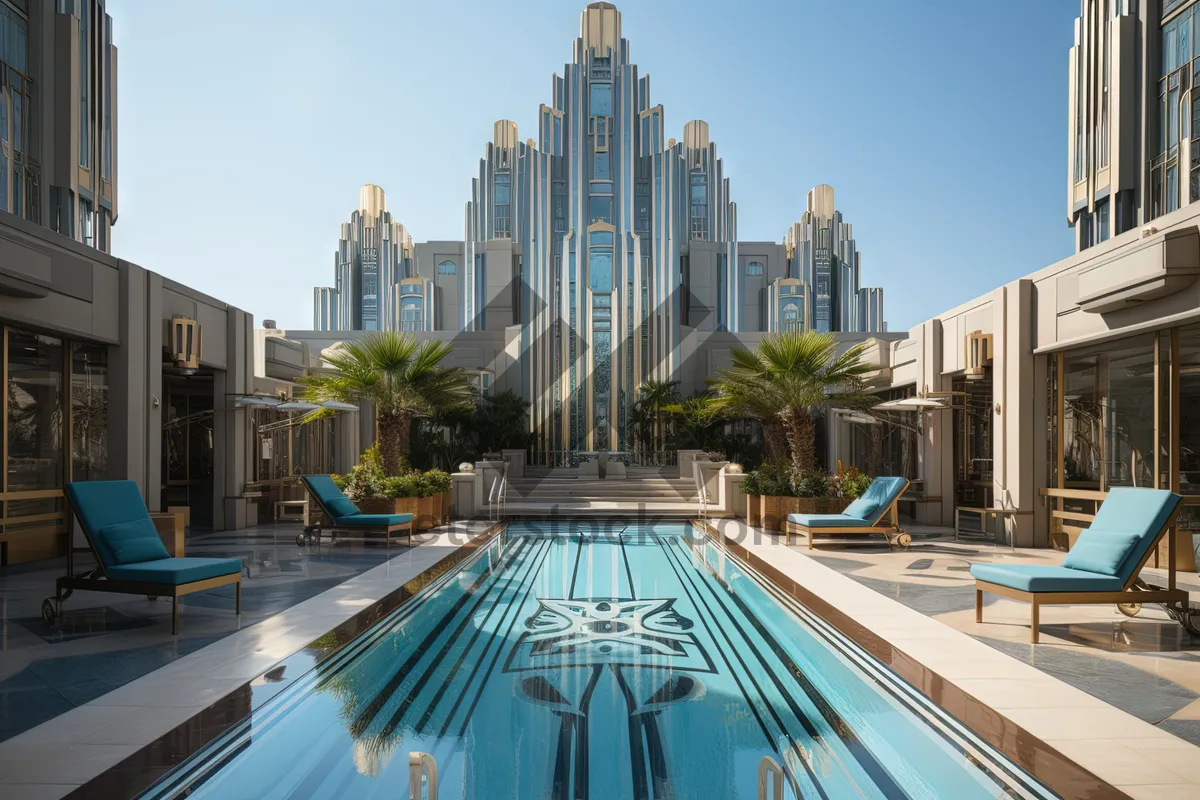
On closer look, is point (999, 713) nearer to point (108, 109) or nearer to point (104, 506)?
point (104, 506)

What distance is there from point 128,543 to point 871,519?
27.7 feet

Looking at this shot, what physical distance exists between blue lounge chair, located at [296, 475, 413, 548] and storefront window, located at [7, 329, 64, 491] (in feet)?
9.91

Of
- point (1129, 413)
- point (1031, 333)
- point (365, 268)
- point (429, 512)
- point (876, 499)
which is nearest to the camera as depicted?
point (1129, 413)

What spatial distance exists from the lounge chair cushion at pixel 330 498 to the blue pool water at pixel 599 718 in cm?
443

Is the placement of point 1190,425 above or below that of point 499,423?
above

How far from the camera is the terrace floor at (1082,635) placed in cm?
411

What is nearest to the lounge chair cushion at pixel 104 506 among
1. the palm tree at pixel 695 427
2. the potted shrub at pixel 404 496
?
the potted shrub at pixel 404 496

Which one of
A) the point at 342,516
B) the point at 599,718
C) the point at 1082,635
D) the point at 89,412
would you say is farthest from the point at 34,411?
the point at 1082,635

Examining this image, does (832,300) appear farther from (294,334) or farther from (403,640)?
(403,640)

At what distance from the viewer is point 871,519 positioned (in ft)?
33.3

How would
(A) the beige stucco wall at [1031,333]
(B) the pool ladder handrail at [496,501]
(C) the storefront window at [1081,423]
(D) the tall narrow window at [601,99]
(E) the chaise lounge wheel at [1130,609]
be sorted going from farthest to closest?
(D) the tall narrow window at [601,99]
(B) the pool ladder handrail at [496,501]
(C) the storefront window at [1081,423]
(A) the beige stucco wall at [1031,333]
(E) the chaise lounge wheel at [1130,609]

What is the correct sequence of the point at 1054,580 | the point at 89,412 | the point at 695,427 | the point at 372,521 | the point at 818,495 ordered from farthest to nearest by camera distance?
1. the point at 695,427
2. the point at 818,495
3. the point at 372,521
4. the point at 89,412
5. the point at 1054,580

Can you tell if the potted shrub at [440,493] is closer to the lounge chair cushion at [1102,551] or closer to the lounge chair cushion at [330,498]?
the lounge chair cushion at [330,498]

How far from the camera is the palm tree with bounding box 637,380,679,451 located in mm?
24734
